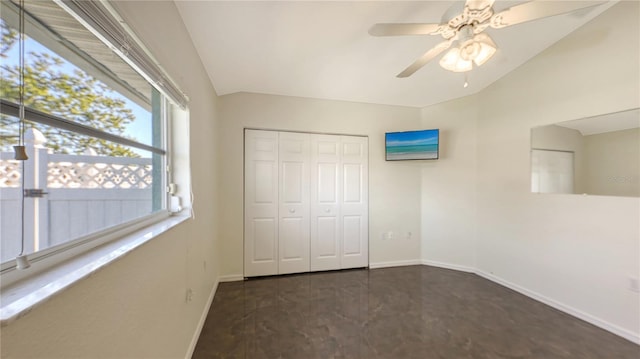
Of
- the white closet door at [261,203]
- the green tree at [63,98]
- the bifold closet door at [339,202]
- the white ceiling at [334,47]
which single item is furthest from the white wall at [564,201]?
the green tree at [63,98]

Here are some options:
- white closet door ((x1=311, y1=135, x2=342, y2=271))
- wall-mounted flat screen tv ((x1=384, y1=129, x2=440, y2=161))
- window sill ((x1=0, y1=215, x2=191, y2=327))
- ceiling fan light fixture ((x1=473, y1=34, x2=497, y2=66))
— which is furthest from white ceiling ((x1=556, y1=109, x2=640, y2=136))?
window sill ((x1=0, y1=215, x2=191, y2=327))

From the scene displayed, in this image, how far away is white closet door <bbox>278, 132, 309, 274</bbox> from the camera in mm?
3123

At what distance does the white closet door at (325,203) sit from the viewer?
10.6 feet

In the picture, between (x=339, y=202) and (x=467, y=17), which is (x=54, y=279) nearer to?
(x=467, y=17)

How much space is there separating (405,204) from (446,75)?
185cm

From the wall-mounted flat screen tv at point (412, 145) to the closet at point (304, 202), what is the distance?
38 centimetres

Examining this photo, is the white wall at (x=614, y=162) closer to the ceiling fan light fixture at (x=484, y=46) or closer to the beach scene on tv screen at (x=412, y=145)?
the beach scene on tv screen at (x=412, y=145)

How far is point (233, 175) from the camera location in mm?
2971

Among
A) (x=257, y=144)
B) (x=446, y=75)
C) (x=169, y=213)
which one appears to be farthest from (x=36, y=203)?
(x=446, y=75)

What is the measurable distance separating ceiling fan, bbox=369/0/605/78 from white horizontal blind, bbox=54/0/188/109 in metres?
1.25

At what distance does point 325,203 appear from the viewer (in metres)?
3.27

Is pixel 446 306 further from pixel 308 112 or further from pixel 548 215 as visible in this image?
pixel 308 112

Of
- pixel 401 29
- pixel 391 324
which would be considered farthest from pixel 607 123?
pixel 391 324

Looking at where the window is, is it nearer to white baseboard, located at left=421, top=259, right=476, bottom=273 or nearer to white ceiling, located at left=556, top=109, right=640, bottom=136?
white ceiling, located at left=556, top=109, right=640, bottom=136
